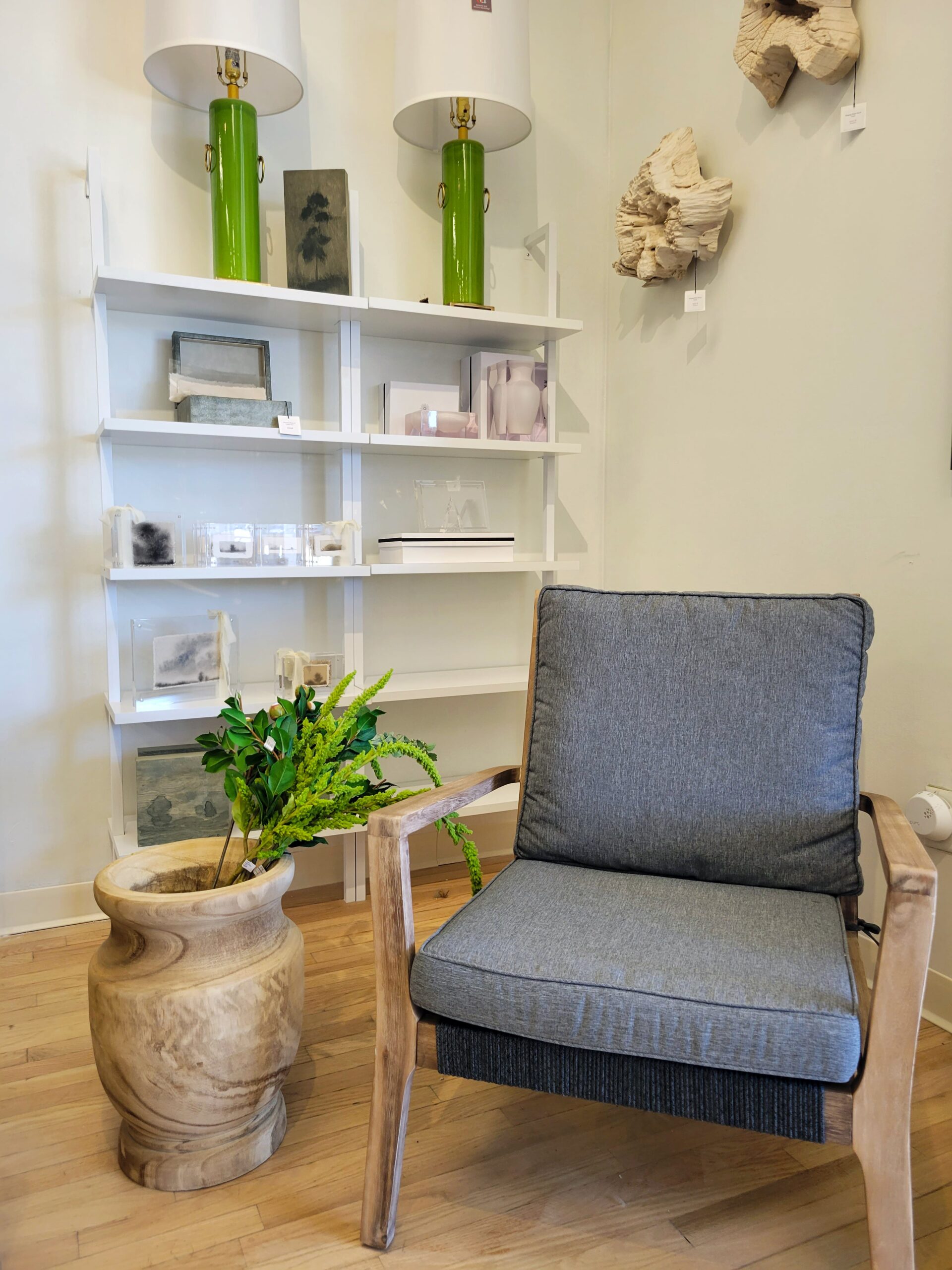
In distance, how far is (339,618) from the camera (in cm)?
261

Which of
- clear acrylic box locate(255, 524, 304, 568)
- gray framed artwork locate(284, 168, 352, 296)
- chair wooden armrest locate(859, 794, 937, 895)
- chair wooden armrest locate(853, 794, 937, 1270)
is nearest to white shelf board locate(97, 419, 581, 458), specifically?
clear acrylic box locate(255, 524, 304, 568)

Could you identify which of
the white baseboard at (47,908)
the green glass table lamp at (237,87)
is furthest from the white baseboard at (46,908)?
the green glass table lamp at (237,87)

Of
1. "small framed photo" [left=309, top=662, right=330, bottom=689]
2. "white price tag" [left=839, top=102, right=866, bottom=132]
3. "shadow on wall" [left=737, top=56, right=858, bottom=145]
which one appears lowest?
"small framed photo" [left=309, top=662, right=330, bottom=689]

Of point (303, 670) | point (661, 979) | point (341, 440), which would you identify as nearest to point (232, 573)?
point (303, 670)

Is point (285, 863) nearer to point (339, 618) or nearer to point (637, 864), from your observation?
point (637, 864)

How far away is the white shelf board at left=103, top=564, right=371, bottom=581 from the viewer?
6.91 feet

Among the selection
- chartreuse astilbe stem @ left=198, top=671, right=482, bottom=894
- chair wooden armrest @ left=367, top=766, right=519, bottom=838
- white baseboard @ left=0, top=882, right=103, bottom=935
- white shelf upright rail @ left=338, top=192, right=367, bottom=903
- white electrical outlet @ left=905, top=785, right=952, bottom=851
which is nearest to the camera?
chair wooden armrest @ left=367, top=766, right=519, bottom=838

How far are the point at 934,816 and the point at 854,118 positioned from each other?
1.49 m

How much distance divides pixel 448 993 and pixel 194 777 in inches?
48.6

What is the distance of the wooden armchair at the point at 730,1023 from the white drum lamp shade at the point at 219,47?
172 cm

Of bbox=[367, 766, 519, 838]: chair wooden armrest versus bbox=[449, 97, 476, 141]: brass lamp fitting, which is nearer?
bbox=[367, 766, 519, 838]: chair wooden armrest

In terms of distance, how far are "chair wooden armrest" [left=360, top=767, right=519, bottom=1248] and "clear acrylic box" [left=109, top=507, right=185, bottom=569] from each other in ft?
3.87

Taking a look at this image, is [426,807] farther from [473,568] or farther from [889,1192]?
[473,568]

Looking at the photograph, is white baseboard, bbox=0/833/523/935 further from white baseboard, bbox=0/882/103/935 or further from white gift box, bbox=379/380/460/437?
white gift box, bbox=379/380/460/437
